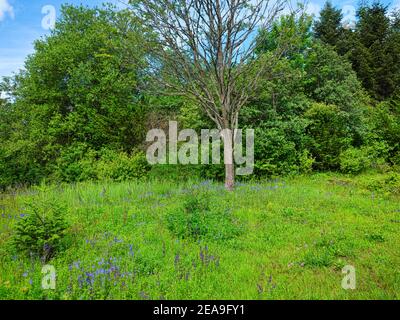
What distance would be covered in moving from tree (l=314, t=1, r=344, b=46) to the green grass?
2617cm

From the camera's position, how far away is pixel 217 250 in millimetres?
4844

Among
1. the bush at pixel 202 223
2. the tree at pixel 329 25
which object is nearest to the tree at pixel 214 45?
the bush at pixel 202 223

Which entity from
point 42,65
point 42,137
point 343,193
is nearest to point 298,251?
point 343,193

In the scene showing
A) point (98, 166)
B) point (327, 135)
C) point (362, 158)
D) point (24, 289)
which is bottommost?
point (24, 289)

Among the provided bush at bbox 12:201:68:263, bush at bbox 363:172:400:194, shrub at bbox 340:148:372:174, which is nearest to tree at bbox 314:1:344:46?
shrub at bbox 340:148:372:174

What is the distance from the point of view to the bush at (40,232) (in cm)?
447

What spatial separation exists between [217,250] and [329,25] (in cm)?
3196

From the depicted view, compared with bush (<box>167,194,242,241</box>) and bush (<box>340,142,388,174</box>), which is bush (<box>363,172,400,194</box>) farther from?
bush (<box>167,194,242,241</box>)

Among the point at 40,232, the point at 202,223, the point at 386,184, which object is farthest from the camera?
the point at 386,184

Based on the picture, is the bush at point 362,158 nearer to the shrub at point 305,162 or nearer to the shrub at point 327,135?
the shrub at point 327,135

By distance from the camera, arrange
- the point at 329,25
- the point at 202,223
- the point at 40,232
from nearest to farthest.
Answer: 1. the point at 40,232
2. the point at 202,223
3. the point at 329,25

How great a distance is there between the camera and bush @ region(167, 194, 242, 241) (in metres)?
5.43

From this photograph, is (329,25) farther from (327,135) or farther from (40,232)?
(40,232)

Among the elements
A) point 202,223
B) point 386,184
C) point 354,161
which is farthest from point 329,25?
point 202,223
